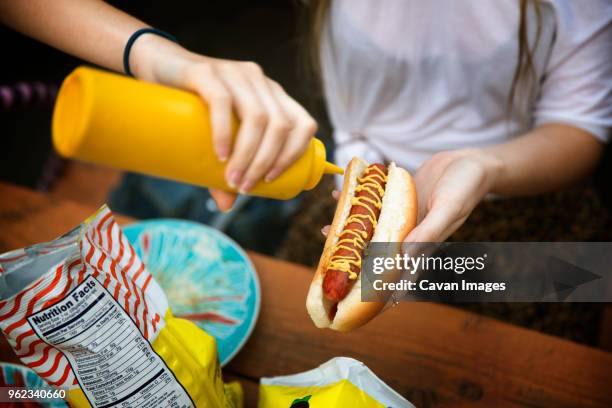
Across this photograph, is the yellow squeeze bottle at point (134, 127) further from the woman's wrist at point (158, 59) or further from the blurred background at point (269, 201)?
the blurred background at point (269, 201)

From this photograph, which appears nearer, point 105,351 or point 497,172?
point 105,351

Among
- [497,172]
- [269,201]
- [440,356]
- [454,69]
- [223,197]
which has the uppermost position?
[223,197]

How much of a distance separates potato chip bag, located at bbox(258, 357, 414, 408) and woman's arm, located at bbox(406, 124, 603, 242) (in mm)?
303

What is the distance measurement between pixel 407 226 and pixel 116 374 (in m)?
0.69

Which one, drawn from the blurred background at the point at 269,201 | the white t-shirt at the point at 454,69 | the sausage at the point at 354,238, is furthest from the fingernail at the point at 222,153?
the blurred background at the point at 269,201

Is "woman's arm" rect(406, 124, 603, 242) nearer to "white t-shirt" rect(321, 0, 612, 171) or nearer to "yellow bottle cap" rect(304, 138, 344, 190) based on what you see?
"white t-shirt" rect(321, 0, 612, 171)

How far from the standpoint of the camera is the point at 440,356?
1.19 meters

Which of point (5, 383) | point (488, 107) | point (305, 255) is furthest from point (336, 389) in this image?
point (305, 255)

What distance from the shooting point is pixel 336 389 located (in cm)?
89

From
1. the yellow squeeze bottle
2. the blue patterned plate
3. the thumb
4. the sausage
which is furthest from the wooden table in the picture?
the yellow squeeze bottle

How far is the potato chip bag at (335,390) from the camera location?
885 mm

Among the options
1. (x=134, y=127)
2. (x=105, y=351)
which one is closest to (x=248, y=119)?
(x=134, y=127)

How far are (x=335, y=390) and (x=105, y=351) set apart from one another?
16.1 inches

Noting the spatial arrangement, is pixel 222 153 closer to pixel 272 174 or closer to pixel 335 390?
pixel 272 174
